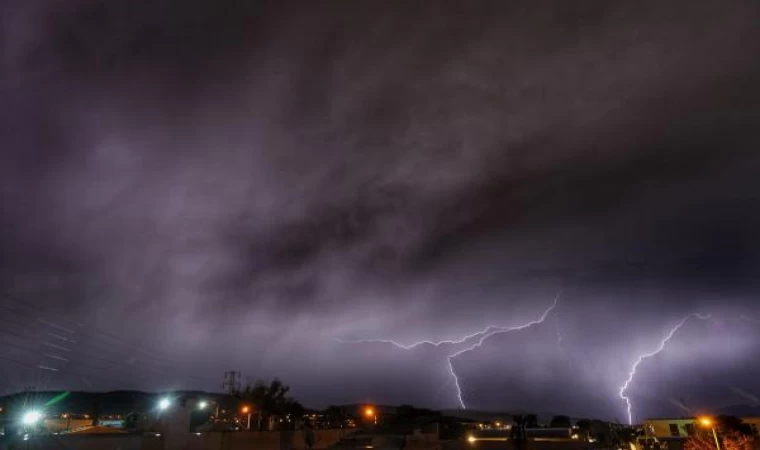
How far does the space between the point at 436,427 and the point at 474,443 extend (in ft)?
41.1

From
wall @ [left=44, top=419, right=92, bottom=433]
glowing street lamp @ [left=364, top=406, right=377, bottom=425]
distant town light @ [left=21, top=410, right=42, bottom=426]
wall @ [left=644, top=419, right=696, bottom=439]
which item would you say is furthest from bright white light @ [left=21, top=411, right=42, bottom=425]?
wall @ [left=644, top=419, right=696, bottom=439]

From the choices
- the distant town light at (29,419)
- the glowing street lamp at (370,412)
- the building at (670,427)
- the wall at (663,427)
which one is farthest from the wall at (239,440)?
the wall at (663,427)

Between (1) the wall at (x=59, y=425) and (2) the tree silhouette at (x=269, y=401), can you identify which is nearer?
(1) the wall at (x=59, y=425)

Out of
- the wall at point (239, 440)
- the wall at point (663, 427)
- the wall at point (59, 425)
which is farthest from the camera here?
the wall at point (663, 427)

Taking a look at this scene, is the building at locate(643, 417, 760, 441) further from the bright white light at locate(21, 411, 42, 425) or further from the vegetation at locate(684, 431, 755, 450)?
the bright white light at locate(21, 411, 42, 425)

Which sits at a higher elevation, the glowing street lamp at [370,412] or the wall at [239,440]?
the wall at [239,440]

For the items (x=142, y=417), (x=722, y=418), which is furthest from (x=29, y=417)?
(x=722, y=418)

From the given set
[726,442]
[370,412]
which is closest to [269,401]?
[370,412]

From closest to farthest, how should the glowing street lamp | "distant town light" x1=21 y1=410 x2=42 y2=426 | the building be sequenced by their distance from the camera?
"distant town light" x1=21 y1=410 x2=42 y2=426, the building, the glowing street lamp

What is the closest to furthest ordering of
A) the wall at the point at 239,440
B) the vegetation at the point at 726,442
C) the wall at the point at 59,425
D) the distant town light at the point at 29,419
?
the distant town light at the point at 29,419 → the wall at the point at 239,440 → the wall at the point at 59,425 → the vegetation at the point at 726,442

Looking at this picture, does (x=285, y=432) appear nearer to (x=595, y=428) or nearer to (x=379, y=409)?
(x=595, y=428)

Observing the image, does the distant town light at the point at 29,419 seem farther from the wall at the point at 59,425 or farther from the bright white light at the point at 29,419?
the wall at the point at 59,425

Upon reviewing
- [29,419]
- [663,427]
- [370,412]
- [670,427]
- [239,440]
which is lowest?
[663,427]

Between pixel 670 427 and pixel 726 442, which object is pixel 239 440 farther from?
pixel 670 427
